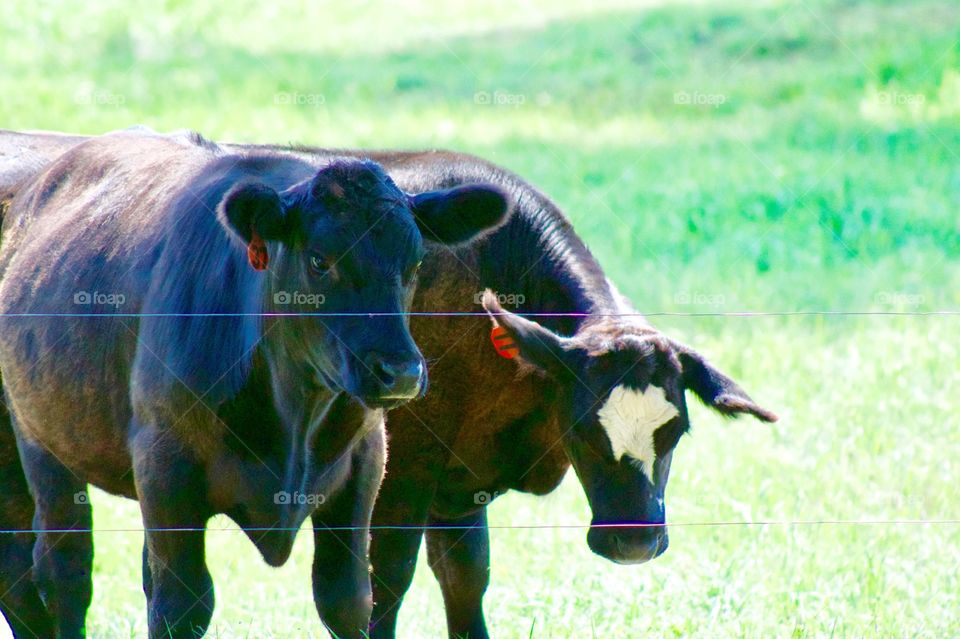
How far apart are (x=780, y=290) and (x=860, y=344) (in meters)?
1.43

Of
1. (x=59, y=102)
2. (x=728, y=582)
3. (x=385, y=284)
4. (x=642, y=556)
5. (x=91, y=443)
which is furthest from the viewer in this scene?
(x=59, y=102)

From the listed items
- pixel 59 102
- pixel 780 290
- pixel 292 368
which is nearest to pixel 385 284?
pixel 292 368

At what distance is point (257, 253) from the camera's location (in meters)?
5.05

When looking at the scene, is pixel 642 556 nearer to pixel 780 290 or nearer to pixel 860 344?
pixel 860 344

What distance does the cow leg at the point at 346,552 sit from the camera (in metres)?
5.63

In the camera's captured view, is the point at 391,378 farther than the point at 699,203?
No

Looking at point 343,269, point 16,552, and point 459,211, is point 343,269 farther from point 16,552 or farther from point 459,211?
point 16,552

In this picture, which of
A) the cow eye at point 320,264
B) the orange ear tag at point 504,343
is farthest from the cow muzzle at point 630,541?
the cow eye at point 320,264

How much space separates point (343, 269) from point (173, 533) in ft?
Result: 4.16

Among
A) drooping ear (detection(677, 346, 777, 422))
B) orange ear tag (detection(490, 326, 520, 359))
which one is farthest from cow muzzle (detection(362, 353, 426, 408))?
drooping ear (detection(677, 346, 777, 422))

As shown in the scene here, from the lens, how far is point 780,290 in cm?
1250

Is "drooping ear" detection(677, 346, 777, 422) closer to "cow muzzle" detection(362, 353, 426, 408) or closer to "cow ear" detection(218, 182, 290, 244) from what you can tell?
"cow muzzle" detection(362, 353, 426, 408)

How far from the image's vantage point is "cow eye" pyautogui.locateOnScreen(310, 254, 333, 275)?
4828 mm

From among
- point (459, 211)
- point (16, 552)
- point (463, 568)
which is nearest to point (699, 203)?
point (463, 568)
